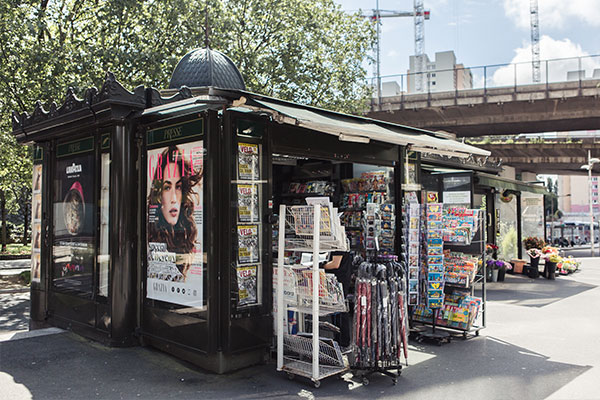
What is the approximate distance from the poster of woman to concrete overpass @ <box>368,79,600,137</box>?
21264 mm

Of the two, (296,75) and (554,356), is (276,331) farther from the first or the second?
(296,75)

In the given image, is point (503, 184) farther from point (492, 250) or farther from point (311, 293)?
point (311, 293)

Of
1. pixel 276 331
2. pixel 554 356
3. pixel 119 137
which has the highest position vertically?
pixel 119 137

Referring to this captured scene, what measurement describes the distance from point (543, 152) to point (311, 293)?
30158mm

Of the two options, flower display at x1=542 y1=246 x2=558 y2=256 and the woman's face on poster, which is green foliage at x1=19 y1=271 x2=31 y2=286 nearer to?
the woman's face on poster

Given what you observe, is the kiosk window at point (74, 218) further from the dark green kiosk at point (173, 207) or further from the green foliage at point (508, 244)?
the green foliage at point (508, 244)

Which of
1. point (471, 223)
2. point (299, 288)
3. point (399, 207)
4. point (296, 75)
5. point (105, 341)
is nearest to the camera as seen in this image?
point (299, 288)

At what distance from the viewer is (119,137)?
6.13 m

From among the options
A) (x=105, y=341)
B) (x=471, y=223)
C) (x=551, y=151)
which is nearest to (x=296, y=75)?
(x=471, y=223)

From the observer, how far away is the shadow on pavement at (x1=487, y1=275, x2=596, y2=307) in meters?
10.1

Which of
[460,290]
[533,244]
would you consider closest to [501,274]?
[533,244]

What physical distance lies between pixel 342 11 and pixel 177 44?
6.77 m

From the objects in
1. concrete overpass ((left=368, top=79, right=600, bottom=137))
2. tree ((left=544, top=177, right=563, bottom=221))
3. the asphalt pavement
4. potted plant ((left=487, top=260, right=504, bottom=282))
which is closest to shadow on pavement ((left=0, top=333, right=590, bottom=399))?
the asphalt pavement

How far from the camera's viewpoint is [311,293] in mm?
5004
